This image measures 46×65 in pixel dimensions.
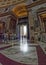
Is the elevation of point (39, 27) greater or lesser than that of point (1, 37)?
greater

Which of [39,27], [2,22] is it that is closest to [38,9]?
[39,27]

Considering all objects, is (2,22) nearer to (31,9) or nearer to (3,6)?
(3,6)

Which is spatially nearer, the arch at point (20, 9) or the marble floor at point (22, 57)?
the marble floor at point (22, 57)

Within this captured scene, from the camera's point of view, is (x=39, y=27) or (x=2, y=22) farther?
(x=2, y=22)

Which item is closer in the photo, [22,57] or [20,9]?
[22,57]

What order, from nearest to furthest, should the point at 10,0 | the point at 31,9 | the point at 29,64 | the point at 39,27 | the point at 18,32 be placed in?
the point at 29,64, the point at 39,27, the point at 31,9, the point at 10,0, the point at 18,32

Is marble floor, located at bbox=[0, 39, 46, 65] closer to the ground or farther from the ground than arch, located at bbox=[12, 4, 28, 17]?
closer to the ground

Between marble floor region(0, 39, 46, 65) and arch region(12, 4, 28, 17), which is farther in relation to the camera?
arch region(12, 4, 28, 17)

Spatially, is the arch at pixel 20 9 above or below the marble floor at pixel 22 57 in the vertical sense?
above

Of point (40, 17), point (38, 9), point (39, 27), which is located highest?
point (38, 9)

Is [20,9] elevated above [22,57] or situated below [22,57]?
above

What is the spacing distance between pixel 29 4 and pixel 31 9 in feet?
1.62

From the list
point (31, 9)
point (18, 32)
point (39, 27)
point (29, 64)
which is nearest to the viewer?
point (29, 64)

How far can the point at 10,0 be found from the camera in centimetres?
1167
